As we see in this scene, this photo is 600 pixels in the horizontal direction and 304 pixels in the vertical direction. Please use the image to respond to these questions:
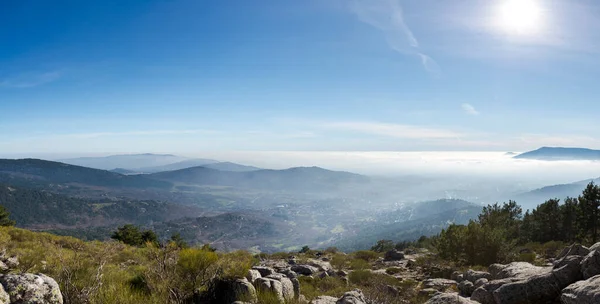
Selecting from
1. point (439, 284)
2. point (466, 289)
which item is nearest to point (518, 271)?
point (466, 289)

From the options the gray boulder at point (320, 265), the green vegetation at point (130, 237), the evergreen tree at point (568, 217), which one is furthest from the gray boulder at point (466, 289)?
the evergreen tree at point (568, 217)

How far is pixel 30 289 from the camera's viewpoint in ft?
19.3

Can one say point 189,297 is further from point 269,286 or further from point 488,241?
point 488,241

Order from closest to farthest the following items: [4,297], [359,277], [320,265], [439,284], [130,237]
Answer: [4,297] → [439,284] → [359,277] → [320,265] → [130,237]

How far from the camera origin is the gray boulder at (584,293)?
8.11 m

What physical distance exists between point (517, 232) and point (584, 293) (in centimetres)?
5090

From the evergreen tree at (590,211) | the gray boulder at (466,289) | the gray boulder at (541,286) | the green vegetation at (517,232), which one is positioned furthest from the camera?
the evergreen tree at (590,211)

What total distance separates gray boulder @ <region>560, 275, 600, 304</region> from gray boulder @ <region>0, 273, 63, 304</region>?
13.3m

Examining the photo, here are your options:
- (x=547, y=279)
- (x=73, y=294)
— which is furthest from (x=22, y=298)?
(x=547, y=279)

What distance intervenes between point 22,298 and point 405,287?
780 inches

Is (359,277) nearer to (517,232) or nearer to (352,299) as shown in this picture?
(352,299)

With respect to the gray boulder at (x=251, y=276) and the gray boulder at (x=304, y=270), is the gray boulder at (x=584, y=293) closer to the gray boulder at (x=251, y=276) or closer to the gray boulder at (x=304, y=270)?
the gray boulder at (x=251, y=276)

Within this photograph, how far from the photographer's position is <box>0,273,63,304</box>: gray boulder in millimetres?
5746

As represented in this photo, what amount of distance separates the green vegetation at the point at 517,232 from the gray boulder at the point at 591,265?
1694 centimetres
